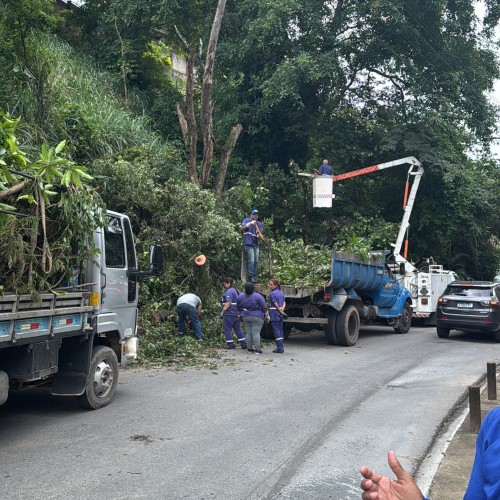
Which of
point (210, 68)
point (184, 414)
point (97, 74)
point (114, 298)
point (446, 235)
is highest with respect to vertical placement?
point (97, 74)

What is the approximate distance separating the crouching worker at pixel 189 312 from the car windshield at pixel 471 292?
7.28m

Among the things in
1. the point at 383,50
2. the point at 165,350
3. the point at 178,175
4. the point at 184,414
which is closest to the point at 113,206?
the point at 178,175

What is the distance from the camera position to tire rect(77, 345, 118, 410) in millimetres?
7094

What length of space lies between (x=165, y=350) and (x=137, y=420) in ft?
15.0

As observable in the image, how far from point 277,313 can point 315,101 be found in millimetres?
13383

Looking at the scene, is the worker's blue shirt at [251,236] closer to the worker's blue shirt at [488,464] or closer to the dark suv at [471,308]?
the dark suv at [471,308]

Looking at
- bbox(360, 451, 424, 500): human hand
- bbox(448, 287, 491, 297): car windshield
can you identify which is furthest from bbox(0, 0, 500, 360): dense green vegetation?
bbox(360, 451, 424, 500): human hand

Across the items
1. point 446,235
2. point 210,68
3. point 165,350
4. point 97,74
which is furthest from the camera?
point 446,235

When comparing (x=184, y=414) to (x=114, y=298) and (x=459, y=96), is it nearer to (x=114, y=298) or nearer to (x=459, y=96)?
(x=114, y=298)

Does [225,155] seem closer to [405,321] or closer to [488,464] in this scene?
[405,321]

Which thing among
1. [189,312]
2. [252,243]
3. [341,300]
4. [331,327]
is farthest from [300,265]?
[189,312]

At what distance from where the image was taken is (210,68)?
16984 millimetres

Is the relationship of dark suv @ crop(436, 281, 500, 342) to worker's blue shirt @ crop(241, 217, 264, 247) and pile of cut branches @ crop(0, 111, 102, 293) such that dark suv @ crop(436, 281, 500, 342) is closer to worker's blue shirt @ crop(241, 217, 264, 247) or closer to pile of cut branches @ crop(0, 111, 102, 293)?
worker's blue shirt @ crop(241, 217, 264, 247)

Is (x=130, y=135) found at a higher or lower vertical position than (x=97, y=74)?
lower
